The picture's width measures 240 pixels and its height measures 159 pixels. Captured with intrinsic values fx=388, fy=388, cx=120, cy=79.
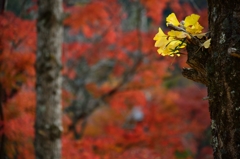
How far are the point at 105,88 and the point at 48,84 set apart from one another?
5758 millimetres

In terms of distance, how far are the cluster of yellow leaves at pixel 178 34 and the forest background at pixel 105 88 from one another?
12.1 feet

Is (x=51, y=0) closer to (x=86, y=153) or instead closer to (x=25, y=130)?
(x=25, y=130)

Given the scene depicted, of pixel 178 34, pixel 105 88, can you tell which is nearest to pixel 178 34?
pixel 178 34

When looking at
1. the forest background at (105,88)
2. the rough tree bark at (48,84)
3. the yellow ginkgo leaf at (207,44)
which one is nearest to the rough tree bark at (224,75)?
the yellow ginkgo leaf at (207,44)

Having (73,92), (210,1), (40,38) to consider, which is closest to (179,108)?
(73,92)

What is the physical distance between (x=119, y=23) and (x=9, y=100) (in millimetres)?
4143

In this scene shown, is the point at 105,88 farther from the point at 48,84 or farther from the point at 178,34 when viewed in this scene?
the point at 178,34

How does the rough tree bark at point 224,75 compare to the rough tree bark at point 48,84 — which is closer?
the rough tree bark at point 224,75

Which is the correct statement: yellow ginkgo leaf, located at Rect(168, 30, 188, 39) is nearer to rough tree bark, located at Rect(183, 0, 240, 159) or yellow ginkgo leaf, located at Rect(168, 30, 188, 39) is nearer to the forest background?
rough tree bark, located at Rect(183, 0, 240, 159)

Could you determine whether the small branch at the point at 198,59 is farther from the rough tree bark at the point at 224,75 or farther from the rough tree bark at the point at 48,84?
the rough tree bark at the point at 48,84

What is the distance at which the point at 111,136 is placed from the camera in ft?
26.2

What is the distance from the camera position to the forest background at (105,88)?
587cm

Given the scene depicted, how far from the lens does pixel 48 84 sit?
444cm

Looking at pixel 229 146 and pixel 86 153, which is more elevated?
pixel 229 146
